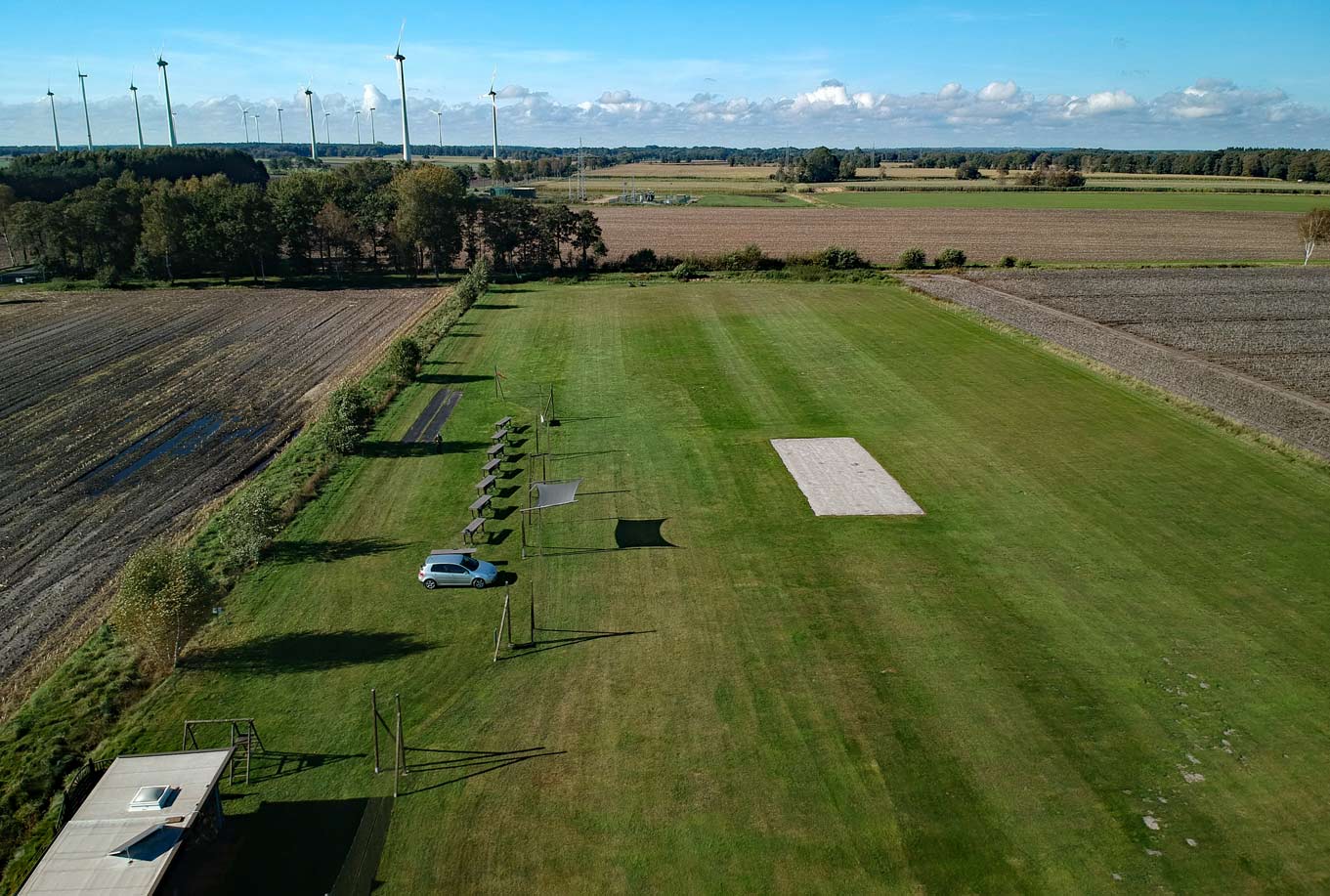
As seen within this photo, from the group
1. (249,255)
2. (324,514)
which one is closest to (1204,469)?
(324,514)

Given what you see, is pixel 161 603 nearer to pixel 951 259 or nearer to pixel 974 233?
pixel 951 259

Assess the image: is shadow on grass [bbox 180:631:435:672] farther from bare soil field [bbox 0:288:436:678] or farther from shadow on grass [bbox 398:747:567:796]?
bare soil field [bbox 0:288:436:678]

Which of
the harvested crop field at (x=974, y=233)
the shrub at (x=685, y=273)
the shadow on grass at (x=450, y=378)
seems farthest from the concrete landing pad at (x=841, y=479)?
the harvested crop field at (x=974, y=233)

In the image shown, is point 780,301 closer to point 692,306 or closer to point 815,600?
point 692,306

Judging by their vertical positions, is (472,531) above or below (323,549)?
above

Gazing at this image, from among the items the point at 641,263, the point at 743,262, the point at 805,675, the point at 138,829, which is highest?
the point at 743,262

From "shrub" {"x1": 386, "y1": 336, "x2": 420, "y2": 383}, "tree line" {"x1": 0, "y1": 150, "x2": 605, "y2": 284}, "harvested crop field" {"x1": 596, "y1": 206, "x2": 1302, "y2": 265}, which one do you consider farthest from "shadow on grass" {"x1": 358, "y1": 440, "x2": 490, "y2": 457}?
"harvested crop field" {"x1": 596, "y1": 206, "x2": 1302, "y2": 265}

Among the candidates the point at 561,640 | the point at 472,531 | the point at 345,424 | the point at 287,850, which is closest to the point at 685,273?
the point at 345,424
